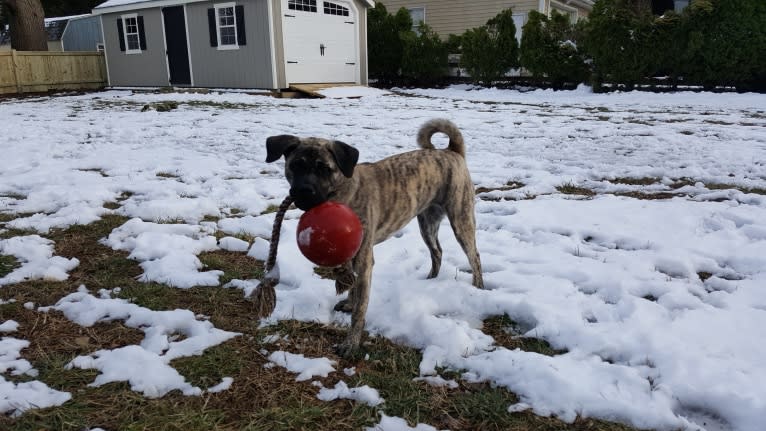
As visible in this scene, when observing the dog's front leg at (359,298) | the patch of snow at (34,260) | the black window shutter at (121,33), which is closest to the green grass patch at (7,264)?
the patch of snow at (34,260)

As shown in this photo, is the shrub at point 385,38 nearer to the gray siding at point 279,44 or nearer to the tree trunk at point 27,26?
the gray siding at point 279,44

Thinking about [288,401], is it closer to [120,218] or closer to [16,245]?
[16,245]


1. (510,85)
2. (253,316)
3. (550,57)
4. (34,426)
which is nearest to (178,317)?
(253,316)

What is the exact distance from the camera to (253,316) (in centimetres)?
325

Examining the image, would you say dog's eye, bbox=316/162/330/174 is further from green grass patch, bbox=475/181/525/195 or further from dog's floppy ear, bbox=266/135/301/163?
green grass patch, bbox=475/181/525/195

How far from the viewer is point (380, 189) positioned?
3.27 m

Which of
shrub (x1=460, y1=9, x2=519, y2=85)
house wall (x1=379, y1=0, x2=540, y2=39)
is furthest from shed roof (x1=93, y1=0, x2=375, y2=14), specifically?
house wall (x1=379, y1=0, x2=540, y2=39)

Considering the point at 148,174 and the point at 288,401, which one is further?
the point at 148,174

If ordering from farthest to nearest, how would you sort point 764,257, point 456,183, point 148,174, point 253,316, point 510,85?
point 510,85
point 148,174
point 764,257
point 456,183
point 253,316

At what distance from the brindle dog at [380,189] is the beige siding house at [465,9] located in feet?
77.5

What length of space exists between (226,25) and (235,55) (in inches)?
45.4

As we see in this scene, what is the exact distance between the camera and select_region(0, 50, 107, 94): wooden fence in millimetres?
21656

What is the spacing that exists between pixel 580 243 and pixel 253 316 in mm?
2815

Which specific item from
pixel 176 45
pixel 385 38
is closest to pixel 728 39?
pixel 385 38
